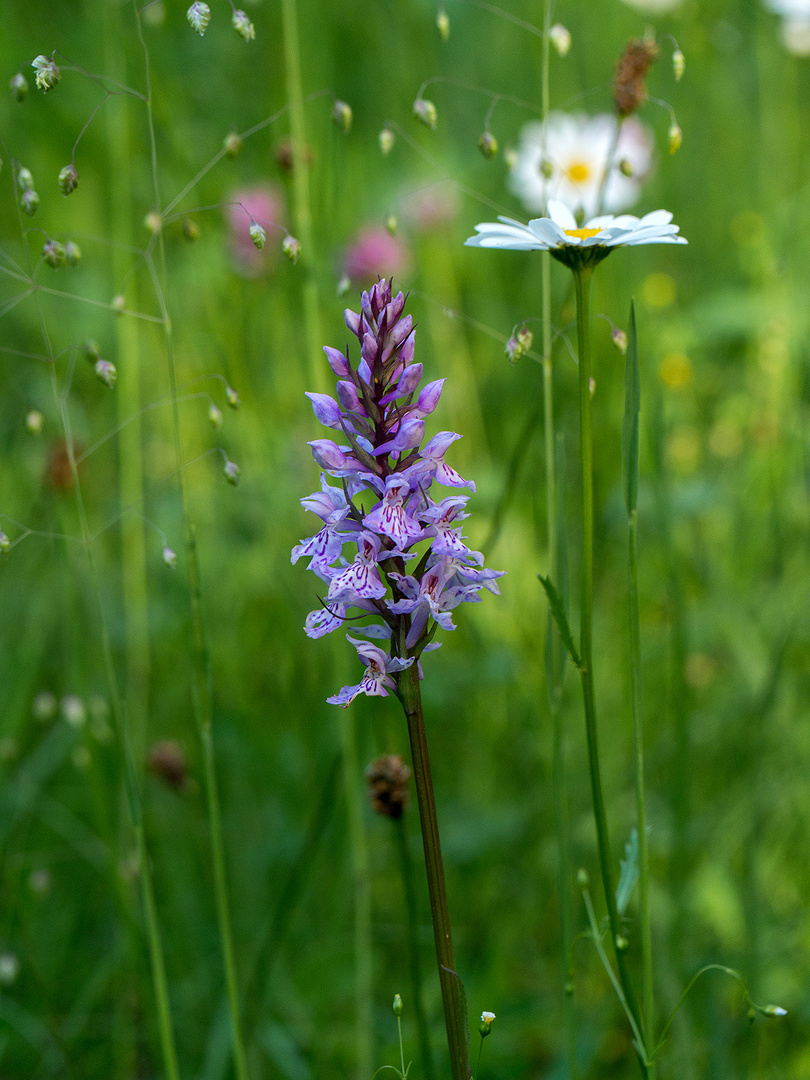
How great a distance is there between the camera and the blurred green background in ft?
5.83

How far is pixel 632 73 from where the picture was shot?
151cm

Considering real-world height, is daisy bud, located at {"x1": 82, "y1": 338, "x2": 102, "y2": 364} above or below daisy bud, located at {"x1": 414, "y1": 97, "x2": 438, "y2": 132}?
below

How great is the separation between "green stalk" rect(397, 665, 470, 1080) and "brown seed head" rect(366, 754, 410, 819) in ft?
1.02

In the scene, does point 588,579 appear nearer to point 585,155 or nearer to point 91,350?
point 91,350

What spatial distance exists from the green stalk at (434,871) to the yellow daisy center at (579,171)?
3.27 metres

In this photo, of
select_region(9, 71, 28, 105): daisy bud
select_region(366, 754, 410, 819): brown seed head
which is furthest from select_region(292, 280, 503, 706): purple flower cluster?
select_region(9, 71, 28, 105): daisy bud

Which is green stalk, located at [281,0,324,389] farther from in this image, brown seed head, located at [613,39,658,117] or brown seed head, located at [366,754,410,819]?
brown seed head, located at [366,754,410,819]

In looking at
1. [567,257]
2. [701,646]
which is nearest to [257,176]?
[701,646]

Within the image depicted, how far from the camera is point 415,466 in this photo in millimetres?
865

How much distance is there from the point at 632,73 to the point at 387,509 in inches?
41.5

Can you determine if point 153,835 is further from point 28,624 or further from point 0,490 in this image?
point 0,490

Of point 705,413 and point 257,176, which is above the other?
point 257,176

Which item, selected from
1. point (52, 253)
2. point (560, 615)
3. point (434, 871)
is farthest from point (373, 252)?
point (434, 871)

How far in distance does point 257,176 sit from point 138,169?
1.82ft
